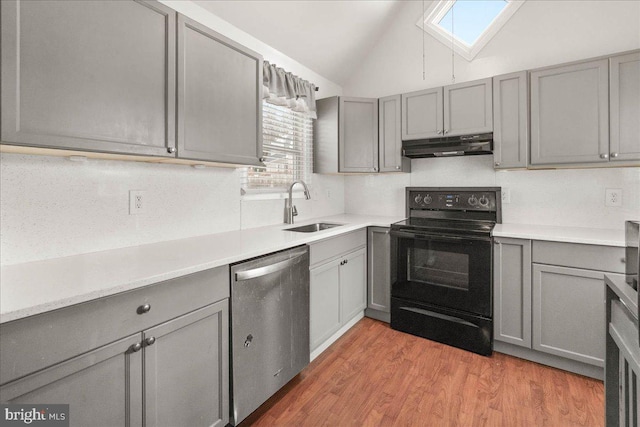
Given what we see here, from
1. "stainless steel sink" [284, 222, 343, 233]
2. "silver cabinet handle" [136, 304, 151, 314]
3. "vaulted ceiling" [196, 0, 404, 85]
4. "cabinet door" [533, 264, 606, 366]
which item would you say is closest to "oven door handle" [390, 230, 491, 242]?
"cabinet door" [533, 264, 606, 366]

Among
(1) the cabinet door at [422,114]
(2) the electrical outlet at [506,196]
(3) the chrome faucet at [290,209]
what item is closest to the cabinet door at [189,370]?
(3) the chrome faucet at [290,209]

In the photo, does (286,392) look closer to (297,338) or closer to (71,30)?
(297,338)

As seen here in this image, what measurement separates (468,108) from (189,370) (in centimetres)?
276

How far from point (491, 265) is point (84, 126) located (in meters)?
2.59

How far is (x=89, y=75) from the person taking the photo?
1.23m

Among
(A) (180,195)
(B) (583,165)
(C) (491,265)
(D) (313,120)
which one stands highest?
(D) (313,120)

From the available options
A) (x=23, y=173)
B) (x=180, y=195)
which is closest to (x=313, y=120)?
(x=180, y=195)

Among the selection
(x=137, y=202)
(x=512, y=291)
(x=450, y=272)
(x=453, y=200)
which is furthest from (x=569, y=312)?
(x=137, y=202)

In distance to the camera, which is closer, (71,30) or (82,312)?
(82,312)

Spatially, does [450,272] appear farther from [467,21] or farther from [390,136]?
[467,21]

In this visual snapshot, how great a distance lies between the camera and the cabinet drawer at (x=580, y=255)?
1938 mm

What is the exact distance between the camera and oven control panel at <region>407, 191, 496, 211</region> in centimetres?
284

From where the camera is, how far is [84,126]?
4.03 feet

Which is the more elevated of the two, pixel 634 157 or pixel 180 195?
pixel 634 157
